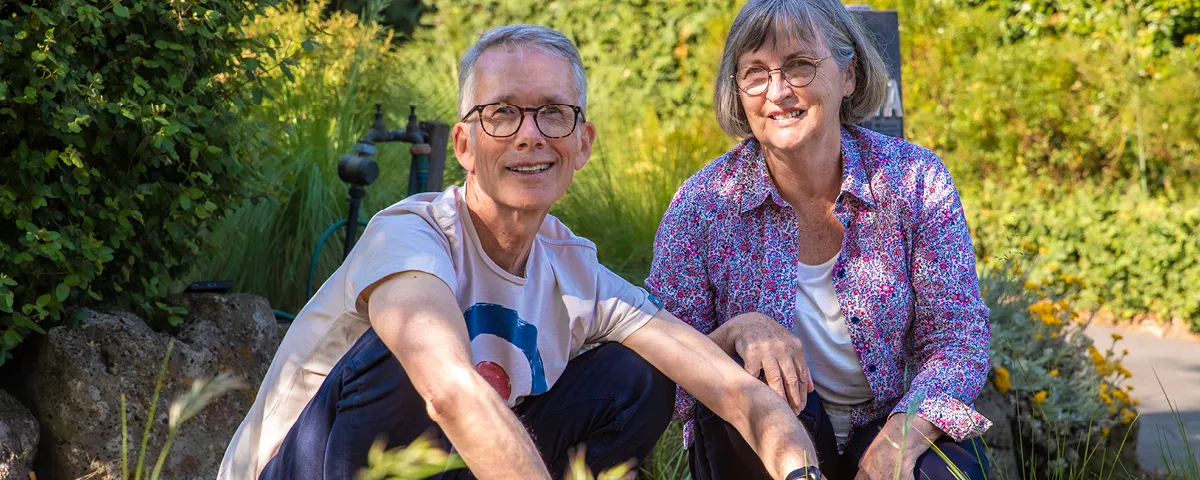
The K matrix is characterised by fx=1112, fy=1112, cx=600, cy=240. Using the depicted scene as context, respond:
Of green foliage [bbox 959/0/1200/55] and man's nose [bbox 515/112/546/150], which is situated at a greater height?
man's nose [bbox 515/112/546/150]

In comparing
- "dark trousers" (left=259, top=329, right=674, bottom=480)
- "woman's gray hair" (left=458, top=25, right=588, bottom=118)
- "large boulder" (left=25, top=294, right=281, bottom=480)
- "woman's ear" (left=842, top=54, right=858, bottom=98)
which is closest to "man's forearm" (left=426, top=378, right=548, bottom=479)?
"dark trousers" (left=259, top=329, right=674, bottom=480)

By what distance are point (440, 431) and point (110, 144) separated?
1418 mm

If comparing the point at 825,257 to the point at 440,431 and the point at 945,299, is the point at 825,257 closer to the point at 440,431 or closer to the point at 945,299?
the point at 945,299

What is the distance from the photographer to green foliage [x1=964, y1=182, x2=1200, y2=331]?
6574mm

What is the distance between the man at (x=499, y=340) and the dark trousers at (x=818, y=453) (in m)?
0.15

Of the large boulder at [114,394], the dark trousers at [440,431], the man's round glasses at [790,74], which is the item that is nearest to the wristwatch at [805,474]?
the dark trousers at [440,431]

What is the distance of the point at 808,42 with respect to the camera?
8.32 ft

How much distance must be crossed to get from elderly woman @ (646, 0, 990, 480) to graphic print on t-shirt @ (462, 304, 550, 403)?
48 cm

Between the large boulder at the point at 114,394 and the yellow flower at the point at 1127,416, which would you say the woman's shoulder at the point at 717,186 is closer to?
the large boulder at the point at 114,394

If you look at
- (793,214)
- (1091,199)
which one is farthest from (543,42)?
(1091,199)

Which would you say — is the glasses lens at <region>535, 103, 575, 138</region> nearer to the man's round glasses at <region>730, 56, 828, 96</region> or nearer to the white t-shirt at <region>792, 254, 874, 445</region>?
the man's round glasses at <region>730, 56, 828, 96</region>

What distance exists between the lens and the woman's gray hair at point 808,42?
2.54 metres

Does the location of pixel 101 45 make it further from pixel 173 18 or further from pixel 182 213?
pixel 182 213

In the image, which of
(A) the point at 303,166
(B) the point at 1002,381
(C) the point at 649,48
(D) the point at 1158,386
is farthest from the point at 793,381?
(C) the point at 649,48
